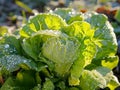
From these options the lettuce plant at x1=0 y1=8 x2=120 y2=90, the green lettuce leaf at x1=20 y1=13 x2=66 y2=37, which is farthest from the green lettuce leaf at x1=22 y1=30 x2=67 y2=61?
the green lettuce leaf at x1=20 y1=13 x2=66 y2=37

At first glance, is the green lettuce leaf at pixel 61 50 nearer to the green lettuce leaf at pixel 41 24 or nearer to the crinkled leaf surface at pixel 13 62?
the crinkled leaf surface at pixel 13 62

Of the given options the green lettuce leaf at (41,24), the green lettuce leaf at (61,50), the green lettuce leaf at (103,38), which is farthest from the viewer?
the green lettuce leaf at (103,38)

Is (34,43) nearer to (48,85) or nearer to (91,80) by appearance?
(48,85)

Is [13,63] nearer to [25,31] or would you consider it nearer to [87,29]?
[25,31]

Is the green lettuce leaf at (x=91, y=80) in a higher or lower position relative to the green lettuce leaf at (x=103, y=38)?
lower

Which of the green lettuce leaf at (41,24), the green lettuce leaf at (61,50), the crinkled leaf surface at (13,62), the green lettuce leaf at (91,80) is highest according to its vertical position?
the green lettuce leaf at (41,24)

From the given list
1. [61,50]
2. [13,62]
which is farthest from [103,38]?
[13,62]

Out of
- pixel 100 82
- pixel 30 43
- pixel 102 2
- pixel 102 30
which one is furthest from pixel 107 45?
pixel 102 2

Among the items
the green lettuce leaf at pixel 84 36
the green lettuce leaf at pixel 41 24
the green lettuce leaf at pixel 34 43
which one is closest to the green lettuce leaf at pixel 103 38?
the green lettuce leaf at pixel 84 36

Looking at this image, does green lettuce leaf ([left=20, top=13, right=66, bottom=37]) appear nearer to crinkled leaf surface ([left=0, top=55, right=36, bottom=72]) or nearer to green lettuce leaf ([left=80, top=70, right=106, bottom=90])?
crinkled leaf surface ([left=0, top=55, right=36, bottom=72])
